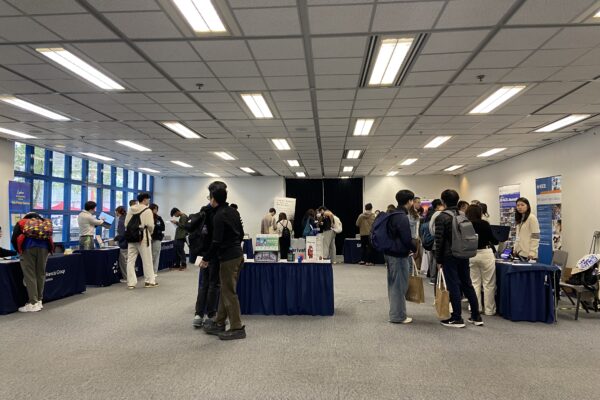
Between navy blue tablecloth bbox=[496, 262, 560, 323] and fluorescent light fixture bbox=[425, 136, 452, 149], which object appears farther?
fluorescent light fixture bbox=[425, 136, 452, 149]

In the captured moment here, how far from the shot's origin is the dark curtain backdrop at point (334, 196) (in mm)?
15531

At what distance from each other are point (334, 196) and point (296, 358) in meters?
12.5

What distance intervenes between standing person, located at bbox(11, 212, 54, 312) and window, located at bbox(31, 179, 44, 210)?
4.79 meters

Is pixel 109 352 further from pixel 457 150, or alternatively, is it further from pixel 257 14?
pixel 457 150

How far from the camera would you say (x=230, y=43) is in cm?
383

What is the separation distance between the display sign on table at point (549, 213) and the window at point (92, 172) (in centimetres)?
1191

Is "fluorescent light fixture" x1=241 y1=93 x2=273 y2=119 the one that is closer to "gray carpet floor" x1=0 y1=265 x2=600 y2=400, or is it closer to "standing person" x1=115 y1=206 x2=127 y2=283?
"gray carpet floor" x1=0 y1=265 x2=600 y2=400

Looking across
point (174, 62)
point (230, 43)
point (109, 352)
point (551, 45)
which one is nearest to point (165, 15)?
point (230, 43)

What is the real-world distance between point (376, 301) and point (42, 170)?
28.5 feet

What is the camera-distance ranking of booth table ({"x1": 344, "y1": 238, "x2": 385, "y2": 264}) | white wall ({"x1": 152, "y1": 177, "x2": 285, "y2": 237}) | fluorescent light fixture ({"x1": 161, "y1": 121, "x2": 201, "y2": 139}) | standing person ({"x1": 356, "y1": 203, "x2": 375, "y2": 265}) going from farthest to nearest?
white wall ({"x1": 152, "y1": 177, "x2": 285, "y2": 237}) < booth table ({"x1": 344, "y1": 238, "x2": 385, "y2": 264}) < standing person ({"x1": 356, "y1": 203, "x2": 375, "y2": 265}) < fluorescent light fixture ({"x1": 161, "y1": 121, "x2": 201, "y2": 139})

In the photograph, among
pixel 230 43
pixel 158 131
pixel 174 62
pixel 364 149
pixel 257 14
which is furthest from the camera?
pixel 364 149

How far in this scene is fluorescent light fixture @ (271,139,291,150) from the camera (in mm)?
8450

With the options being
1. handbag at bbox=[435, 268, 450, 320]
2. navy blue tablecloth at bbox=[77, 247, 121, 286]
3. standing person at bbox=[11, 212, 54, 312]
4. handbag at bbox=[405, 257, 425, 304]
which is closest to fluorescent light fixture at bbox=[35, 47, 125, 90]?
standing person at bbox=[11, 212, 54, 312]

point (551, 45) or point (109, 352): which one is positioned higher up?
point (551, 45)
